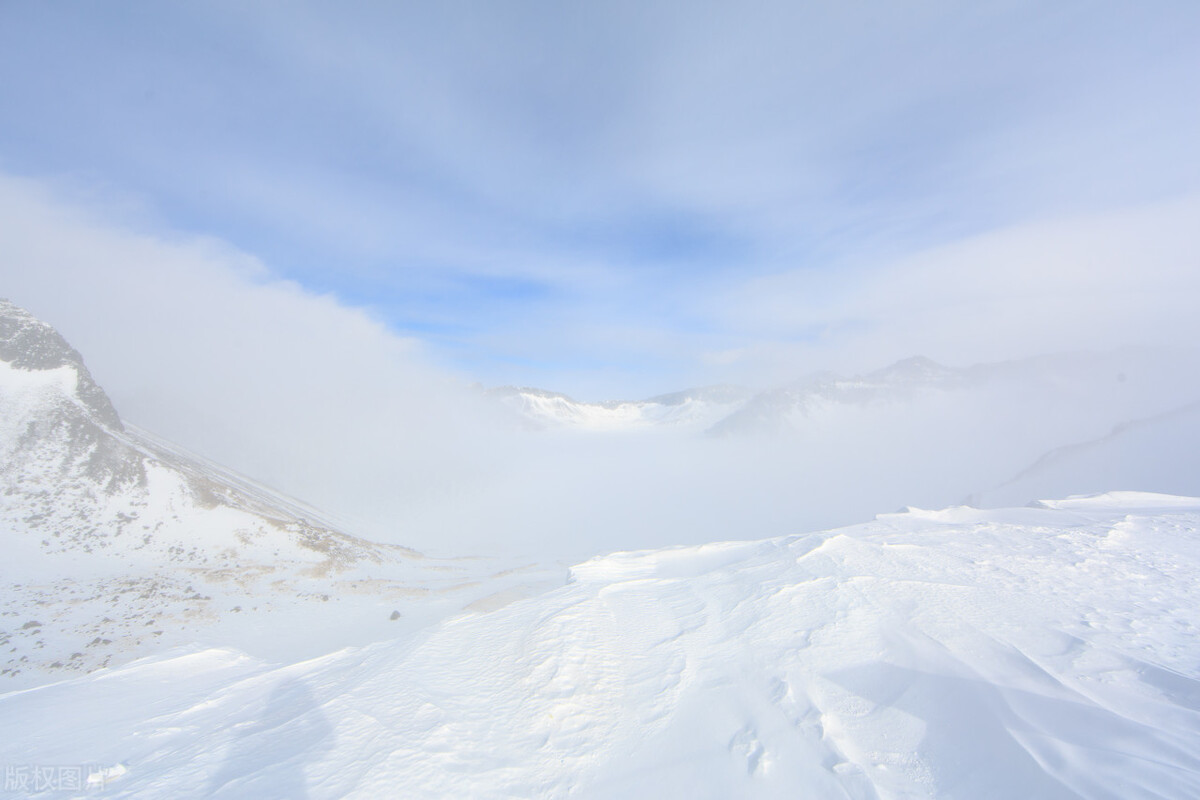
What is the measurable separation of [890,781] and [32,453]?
59.2m

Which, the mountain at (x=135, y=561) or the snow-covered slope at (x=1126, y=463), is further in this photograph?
the snow-covered slope at (x=1126, y=463)

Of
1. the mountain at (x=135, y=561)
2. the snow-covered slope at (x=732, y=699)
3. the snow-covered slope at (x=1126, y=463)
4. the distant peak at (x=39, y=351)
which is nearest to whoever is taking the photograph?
the snow-covered slope at (x=732, y=699)

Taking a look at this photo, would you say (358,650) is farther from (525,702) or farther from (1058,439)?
(1058,439)

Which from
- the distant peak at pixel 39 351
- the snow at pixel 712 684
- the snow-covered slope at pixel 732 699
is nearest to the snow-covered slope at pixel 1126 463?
the snow at pixel 712 684

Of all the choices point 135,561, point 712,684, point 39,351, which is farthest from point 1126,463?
point 39,351

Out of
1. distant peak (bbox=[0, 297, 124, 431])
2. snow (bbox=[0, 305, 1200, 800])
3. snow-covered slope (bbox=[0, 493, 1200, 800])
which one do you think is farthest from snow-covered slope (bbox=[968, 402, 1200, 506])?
distant peak (bbox=[0, 297, 124, 431])

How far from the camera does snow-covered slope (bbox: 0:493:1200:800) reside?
6219mm

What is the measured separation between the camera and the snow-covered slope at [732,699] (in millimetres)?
6219

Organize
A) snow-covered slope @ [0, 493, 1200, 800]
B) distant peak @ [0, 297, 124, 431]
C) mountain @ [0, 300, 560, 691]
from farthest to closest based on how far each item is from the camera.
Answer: distant peak @ [0, 297, 124, 431] < mountain @ [0, 300, 560, 691] < snow-covered slope @ [0, 493, 1200, 800]

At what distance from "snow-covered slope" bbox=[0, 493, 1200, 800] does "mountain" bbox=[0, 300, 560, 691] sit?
11.1 meters

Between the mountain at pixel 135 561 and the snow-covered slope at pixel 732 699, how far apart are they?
11.1m

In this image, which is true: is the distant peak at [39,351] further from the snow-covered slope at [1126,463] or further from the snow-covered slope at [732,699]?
the snow-covered slope at [1126,463]

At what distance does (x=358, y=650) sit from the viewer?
42.0 feet

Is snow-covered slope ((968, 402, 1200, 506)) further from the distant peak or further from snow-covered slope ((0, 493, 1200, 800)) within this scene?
the distant peak
